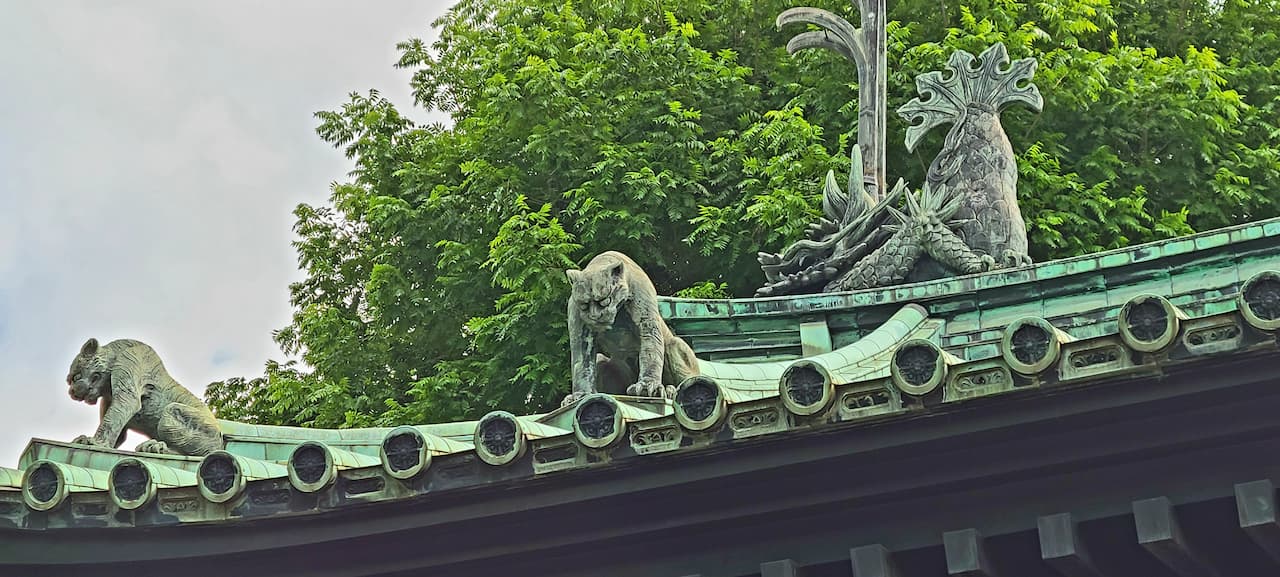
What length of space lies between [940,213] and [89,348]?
5729mm

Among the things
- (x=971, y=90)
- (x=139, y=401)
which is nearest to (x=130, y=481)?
(x=139, y=401)

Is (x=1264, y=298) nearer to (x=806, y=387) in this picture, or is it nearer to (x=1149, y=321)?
(x=1149, y=321)

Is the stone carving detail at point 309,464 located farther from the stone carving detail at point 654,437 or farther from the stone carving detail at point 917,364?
the stone carving detail at point 917,364

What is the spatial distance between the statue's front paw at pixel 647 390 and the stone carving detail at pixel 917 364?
2.68 metres

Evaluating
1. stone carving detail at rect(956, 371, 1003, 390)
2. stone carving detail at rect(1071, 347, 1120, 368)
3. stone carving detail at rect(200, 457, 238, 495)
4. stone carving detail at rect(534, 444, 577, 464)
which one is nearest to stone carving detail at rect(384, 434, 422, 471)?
stone carving detail at rect(534, 444, 577, 464)

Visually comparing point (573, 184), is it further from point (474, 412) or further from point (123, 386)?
point (123, 386)

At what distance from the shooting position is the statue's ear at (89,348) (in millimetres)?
9695

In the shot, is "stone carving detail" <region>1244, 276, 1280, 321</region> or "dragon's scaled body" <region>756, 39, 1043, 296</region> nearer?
"stone carving detail" <region>1244, 276, 1280, 321</region>

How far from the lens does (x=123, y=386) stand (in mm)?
9539

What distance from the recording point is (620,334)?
9945 millimetres

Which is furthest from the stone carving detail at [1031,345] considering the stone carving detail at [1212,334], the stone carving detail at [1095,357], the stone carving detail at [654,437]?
the stone carving detail at [654,437]

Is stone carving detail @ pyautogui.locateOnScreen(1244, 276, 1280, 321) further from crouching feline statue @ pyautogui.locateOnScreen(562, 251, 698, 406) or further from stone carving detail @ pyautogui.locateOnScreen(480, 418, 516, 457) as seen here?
crouching feline statue @ pyautogui.locateOnScreen(562, 251, 698, 406)

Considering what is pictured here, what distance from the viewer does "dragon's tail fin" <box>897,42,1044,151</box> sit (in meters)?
13.3

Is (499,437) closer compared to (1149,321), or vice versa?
(1149,321)
